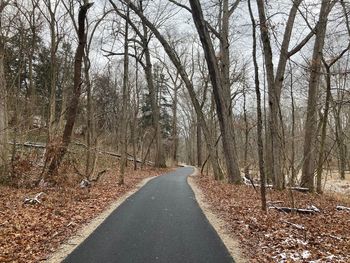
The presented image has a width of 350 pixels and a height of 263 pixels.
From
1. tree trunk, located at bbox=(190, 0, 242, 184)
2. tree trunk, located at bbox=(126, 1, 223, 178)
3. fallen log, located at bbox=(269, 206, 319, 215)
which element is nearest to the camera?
fallen log, located at bbox=(269, 206, 319, 215)

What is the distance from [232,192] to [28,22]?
1382 centimetres

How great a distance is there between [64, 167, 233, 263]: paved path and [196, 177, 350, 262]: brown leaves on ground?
2.22ft

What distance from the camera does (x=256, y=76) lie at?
11.0m

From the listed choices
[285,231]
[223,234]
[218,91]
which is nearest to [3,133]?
[223,234]

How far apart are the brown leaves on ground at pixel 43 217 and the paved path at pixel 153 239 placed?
0.70 metres

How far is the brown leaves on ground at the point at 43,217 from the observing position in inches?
270

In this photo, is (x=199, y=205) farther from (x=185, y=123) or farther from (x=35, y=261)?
(x=185, y=123)

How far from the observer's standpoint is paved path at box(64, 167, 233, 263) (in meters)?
6.39

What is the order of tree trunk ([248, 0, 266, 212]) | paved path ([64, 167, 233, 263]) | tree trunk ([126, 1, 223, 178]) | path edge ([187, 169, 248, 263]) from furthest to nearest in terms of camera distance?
tree trunk ([126, 1, 223, 178]) < tree trunk ([248, 0, 266, 212]) < path edge ([187, 169, 248, 263]) < paved path ([64, 167, 233, 263])

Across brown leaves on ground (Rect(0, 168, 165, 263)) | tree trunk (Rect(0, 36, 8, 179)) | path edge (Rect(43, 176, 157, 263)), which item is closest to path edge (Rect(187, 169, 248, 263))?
path edge (Rect(43, 176, 157, 263))

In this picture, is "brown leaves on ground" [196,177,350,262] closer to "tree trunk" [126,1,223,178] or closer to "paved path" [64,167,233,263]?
"paved path" [64,167,233,263]

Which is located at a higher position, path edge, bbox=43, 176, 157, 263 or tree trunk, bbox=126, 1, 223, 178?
tree trunk, bbox=126, 1, 223, 178

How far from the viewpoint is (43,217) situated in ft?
30.7

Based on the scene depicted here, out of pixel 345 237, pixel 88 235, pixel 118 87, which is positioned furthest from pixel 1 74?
pixel 118 87
